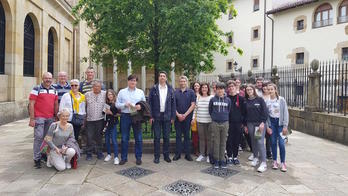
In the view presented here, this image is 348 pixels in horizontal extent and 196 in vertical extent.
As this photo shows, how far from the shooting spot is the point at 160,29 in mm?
8234

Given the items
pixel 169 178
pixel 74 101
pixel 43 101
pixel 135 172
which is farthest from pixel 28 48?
pixel 169 178

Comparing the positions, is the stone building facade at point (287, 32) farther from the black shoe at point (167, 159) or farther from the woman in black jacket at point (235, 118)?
the black shoe at point (167, 159)

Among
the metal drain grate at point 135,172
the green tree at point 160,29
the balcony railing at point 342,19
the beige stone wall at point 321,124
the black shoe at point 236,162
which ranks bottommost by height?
the metal drain grate at point 135,172

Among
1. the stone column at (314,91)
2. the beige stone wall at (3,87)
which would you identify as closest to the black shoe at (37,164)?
→ the beige stone wall at (3,87)

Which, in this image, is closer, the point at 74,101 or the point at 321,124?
the point at 74,101

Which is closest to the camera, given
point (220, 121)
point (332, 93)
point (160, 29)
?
point (220, 121)

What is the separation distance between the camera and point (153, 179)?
4.51 m

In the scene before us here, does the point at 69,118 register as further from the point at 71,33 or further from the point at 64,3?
the point at 71,33

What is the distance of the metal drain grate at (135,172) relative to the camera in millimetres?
4707

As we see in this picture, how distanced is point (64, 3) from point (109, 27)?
449 inches

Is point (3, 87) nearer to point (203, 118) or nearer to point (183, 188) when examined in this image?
point (203, 118)

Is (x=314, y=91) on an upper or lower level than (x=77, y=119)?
upper

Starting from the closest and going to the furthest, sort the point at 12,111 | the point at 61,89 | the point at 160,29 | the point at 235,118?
the point at 235,118 → the point at 61,89 → the point at 160,29 → the point at 12,111

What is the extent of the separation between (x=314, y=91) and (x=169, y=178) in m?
7.24
